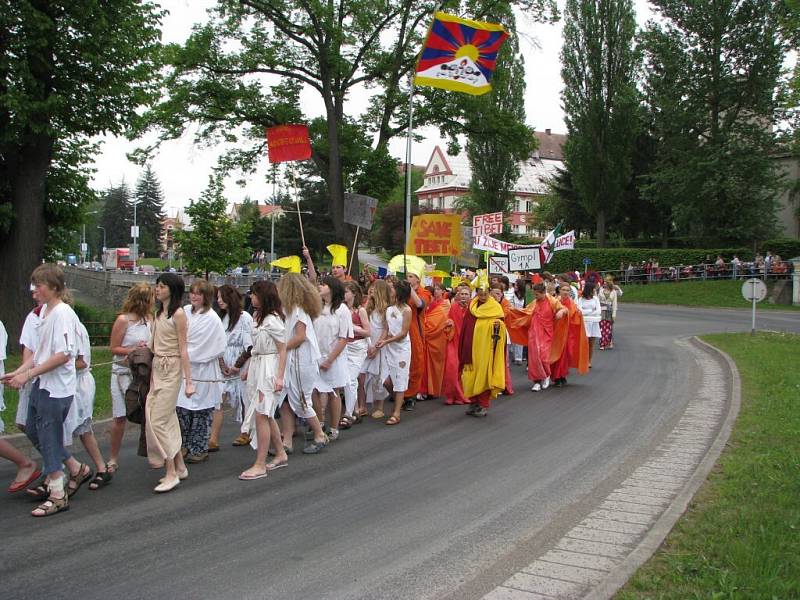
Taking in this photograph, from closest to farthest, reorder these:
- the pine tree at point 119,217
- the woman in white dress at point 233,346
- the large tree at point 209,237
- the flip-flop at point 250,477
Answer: the flip-flop at point 250,477 → the woman in white dress at point 233,346 → the large tree at point 209,237 → the pine tree at point 119,217

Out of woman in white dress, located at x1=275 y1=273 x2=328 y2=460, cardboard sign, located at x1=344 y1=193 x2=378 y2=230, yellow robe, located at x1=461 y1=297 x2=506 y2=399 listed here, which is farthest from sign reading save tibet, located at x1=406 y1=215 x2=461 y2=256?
woman in white dress, located at x1=275 y1=273 x2=328 y2=460

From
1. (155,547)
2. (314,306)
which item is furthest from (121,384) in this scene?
(155,547)

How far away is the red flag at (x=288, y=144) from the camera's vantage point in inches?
612

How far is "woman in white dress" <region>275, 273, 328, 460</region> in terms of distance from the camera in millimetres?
7309

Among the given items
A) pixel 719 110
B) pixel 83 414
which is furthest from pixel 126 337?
pixel 719 110

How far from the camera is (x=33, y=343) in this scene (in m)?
5.78

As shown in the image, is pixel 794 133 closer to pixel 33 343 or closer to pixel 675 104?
pixel 675 104

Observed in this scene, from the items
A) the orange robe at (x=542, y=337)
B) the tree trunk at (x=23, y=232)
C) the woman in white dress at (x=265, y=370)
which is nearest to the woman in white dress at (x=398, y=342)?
the woman in white dress at (x=265, y=370)

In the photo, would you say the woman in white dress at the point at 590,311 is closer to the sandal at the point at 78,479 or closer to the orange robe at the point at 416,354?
the orange robe at the point at 416,354

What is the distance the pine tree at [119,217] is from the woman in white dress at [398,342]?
114743 millimetres

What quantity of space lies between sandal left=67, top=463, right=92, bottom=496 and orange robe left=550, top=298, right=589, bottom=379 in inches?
321

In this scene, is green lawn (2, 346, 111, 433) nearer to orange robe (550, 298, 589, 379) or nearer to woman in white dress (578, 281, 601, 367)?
orange robe (550, 298, 589, 379)

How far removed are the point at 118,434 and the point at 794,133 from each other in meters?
42.0

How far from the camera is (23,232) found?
15.6 meters
